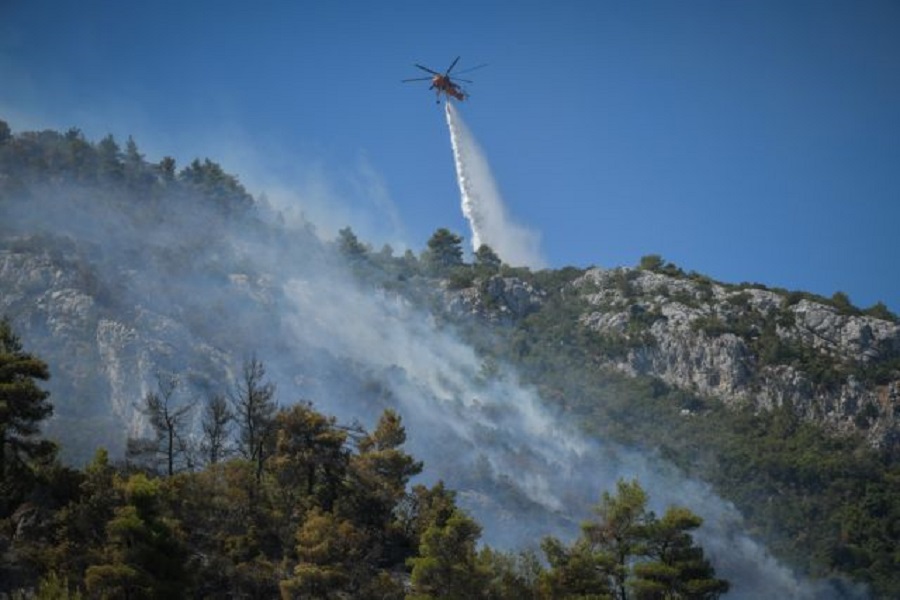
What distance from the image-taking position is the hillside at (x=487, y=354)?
97688 mm

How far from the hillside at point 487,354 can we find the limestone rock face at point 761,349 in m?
0.26

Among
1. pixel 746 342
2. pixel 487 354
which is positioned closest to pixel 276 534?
pixel 487 354

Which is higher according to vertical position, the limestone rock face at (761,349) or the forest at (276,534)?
A: the limestone rock face at (761,349)

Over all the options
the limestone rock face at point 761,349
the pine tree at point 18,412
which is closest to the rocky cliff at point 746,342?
the limestone rock face at point 761,349

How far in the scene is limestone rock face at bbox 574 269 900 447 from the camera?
11506cm

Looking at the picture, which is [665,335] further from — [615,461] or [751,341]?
[615,461]

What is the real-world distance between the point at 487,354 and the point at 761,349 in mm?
32565

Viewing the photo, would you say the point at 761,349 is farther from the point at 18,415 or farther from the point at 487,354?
the point at 18,415

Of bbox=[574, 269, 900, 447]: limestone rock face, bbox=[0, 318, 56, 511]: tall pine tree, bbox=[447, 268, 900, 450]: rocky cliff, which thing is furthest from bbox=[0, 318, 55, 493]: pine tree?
bbox=[574, 269, 900, 447]: limestone rock face

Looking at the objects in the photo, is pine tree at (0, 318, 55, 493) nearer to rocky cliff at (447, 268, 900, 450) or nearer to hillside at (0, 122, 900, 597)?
hillside at (0, 122, 900, 597)

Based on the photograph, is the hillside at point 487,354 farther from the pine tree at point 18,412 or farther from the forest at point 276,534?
the pine tree at point 18,412

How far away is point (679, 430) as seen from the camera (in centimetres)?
11469

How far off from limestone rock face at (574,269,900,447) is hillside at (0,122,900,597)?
261 millimetres

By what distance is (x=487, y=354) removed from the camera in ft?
426
